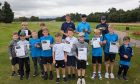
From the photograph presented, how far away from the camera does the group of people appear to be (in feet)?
38.7

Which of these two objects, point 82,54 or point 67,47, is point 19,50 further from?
point 82,54

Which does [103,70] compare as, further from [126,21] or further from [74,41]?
[126,21]

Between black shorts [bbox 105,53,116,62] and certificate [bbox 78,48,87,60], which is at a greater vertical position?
certificate [bbox 78,48,87,60]

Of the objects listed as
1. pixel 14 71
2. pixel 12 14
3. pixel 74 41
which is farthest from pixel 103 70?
pixel 12 14

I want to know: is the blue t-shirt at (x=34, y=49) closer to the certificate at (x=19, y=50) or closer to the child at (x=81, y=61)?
the certificate at (x=19, y=50)

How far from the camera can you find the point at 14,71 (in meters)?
13.3

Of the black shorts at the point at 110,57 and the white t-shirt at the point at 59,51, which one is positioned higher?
the white t-shirt at the point at 59,51

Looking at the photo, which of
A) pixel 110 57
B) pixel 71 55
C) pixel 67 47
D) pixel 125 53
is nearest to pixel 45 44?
pixel 67 47

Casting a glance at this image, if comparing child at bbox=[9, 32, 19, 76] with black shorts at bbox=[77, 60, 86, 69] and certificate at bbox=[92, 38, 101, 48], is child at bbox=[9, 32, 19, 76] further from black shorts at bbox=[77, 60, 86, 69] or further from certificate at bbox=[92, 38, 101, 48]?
→ certificate at bbox=[92, 38, 101, 48]

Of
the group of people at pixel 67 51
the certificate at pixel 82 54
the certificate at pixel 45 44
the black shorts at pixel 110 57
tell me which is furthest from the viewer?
the black shorts at pixel 110 57

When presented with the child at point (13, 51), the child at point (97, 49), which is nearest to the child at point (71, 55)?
the child at point (97, 49)

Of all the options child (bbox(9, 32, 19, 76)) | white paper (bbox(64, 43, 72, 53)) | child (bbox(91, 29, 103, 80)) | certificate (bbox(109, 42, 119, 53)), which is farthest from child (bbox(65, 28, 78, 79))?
child (bbox(9, 32, 19, 76))

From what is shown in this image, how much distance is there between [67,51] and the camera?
11.9 m

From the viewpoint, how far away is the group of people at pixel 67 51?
11789 mm
